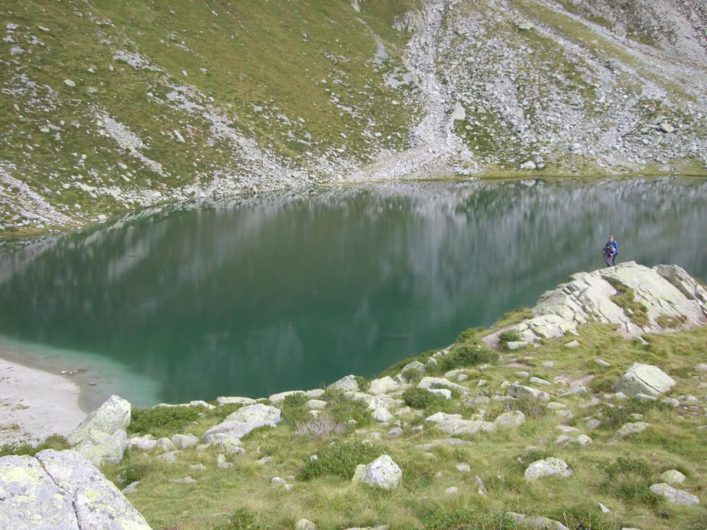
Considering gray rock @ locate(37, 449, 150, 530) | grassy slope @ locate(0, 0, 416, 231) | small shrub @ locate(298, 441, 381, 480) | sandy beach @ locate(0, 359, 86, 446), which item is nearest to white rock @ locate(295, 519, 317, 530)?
small shrub @ locate(298, 441, 381, 480)

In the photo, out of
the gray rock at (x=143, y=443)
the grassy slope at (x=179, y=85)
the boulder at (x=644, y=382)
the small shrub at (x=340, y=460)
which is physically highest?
the grassy slope at (x=179, y=85)

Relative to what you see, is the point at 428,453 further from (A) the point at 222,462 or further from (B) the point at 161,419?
(B) the point at 161,419

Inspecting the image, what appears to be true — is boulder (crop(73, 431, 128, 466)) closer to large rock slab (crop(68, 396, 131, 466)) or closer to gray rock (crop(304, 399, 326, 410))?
large rock slab (crop(68, 396, 131, 466))

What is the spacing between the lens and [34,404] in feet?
75.6

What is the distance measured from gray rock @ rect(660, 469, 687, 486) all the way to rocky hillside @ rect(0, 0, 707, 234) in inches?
2570

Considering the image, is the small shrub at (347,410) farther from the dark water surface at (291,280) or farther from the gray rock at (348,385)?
the dark water surface at (291,280)

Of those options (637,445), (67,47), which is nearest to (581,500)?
(637,445)

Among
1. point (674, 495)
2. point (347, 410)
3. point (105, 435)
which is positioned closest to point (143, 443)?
point (105, 435)

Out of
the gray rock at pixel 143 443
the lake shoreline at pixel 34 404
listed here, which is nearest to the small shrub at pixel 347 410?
the gray rock at pixel 143 443

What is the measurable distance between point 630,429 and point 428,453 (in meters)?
4.50

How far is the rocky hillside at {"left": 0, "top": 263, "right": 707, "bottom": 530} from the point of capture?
830cm

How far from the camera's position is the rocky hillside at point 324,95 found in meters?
77.7

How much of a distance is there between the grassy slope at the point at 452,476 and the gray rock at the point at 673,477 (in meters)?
0.14

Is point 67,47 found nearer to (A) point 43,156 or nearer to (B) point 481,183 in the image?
(A) point 43,156
